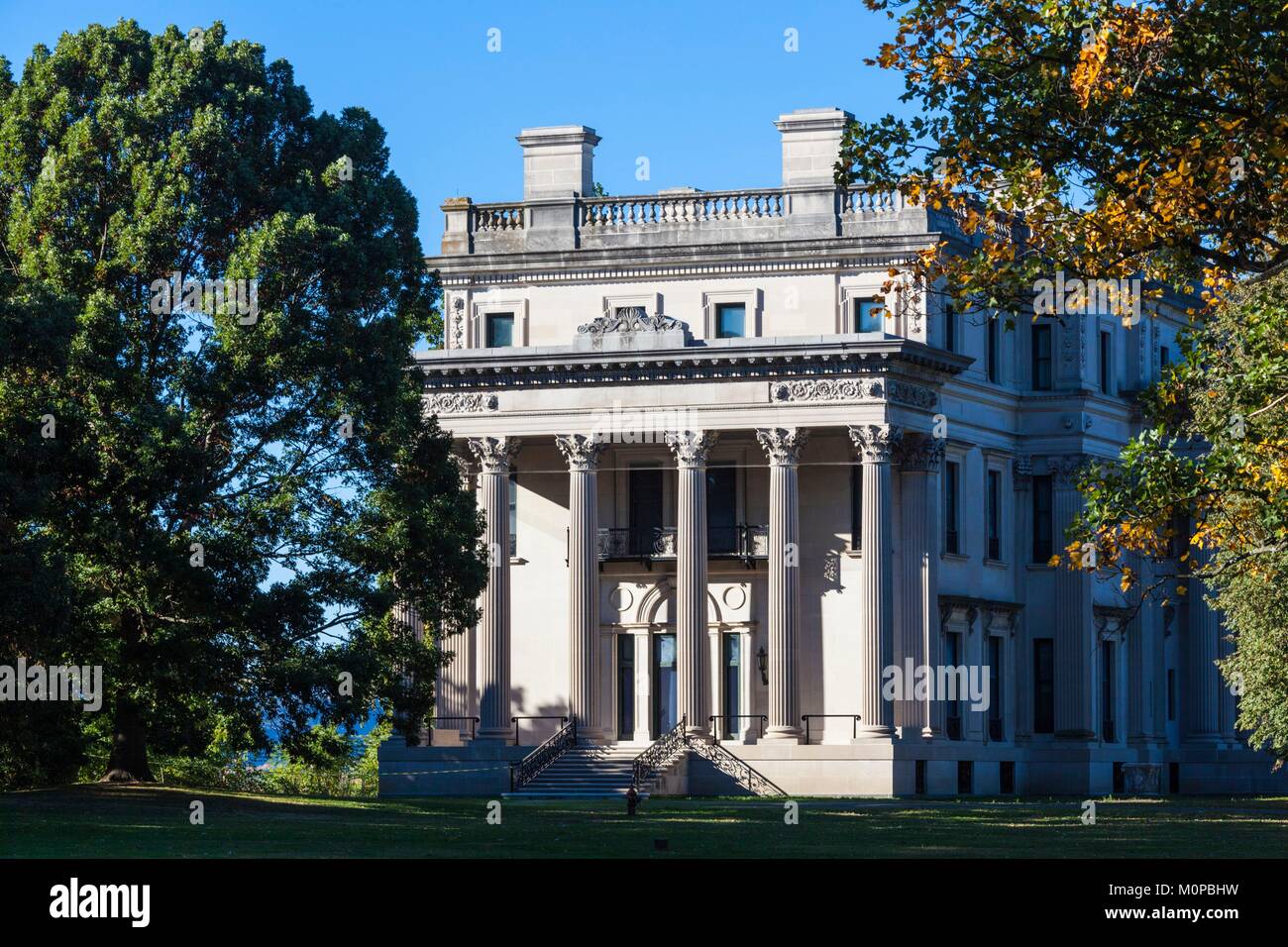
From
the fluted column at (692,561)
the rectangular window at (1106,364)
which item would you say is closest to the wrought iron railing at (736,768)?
the fluted column at (692,561)

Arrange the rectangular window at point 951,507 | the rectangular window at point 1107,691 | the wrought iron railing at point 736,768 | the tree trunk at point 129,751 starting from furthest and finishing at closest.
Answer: the rectangular window at point 1107,691 → the rectangular window at point 951,507 → the wrought iron railing at point 736,768 → the tree trunk at point 129,751

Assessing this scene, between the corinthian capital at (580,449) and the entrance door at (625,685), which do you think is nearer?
the corinthian capital at (580,449)

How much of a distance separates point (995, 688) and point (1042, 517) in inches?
225

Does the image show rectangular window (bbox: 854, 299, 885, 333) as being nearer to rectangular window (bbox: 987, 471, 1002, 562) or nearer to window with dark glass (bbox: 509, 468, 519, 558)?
rectangular window (bbox: 987, 471, 1002, 562)

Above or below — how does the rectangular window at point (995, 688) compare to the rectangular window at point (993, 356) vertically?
below

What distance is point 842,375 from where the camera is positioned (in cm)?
6712

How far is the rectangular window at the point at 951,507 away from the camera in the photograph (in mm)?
72438

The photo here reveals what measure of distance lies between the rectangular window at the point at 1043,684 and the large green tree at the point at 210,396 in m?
30.5

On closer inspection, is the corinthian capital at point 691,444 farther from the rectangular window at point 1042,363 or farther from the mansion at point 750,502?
the rectangular window at point 1042,363

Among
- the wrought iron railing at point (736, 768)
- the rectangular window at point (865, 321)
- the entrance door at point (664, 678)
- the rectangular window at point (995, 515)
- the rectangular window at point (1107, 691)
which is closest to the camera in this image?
the wrought iron railing at point (736, 768)

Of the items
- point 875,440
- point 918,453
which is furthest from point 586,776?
point 918,453

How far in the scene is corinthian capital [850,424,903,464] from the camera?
220ft

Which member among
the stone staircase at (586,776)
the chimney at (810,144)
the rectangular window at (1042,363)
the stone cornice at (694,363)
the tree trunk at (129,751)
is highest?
the chimney at (810,144)

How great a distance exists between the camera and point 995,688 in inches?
2975
